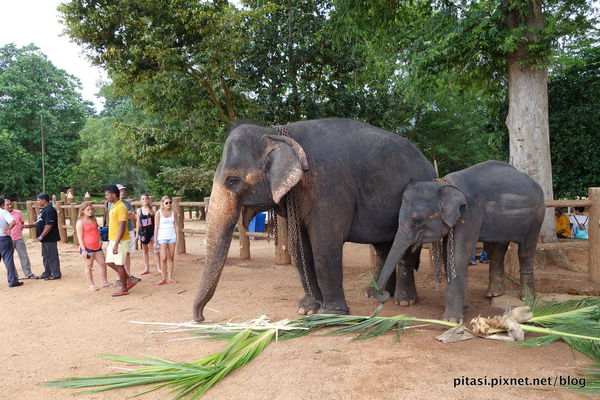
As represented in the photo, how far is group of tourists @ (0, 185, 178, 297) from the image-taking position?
21.3 feet

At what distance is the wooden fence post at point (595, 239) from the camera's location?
6.50 meters

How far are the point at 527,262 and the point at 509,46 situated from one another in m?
3.46

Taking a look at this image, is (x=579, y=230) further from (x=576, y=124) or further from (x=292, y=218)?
(x=292, y=218)

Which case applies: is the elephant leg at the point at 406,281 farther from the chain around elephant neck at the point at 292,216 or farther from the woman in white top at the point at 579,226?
the woman in white top at the point at 579,226

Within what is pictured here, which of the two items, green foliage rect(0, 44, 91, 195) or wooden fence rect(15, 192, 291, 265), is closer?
wooden fence rect(15, 192, 291, 265)

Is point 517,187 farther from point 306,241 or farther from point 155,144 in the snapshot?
point 155,144

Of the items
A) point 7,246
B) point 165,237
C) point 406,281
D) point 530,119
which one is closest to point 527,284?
point 406,281

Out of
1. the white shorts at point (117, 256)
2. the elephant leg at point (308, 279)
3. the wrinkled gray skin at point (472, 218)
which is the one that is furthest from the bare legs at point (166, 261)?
the wrinkled gray skin at point (472, 218)

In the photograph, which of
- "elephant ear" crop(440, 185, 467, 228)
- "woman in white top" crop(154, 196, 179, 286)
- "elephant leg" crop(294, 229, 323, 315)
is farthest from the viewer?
"woman in white top" crop(154, 196, 179, 286)

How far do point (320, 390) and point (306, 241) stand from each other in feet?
6.92

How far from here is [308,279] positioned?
4.79 m

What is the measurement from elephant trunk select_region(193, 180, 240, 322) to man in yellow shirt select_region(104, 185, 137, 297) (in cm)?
274

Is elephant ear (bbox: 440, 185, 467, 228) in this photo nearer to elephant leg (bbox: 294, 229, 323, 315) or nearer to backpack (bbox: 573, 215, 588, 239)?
elephant leg (bbox: 294, 229, 323, 315)

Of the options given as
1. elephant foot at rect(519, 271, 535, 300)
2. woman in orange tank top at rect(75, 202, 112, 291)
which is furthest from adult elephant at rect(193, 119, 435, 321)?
woman in orange tank top at rect(75, 202, 112, 291)
